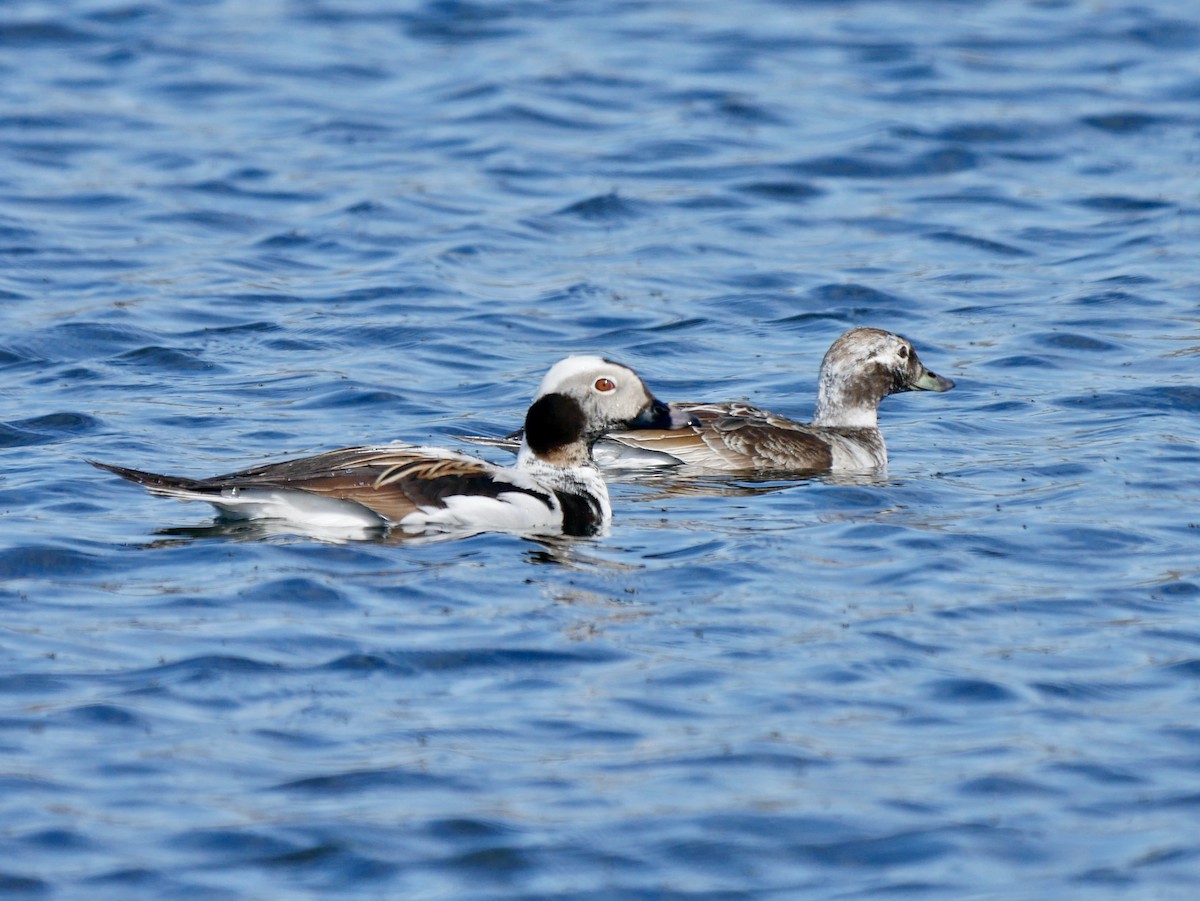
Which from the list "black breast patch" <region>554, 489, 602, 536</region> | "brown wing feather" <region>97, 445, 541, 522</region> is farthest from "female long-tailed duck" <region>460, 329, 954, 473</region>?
"brown wing feather" <region>97, 445, 541, 522</region>

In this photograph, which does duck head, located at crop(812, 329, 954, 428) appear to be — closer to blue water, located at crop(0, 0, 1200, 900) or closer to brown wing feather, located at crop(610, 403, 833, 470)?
blue water, located at crop(0, 0, 1200, 900)

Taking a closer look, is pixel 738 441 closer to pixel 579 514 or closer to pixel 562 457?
pixel 562 457

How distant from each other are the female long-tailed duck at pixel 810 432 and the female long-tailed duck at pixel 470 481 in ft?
3.67

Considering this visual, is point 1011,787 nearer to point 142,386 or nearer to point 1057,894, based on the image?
point 1057,894

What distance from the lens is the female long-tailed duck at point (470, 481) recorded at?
32.0 feet

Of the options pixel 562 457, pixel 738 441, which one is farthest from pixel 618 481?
pixel 562 457

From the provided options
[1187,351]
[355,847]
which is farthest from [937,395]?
[355,847]

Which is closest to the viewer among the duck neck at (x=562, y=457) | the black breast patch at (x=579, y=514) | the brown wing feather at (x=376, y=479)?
the brown wing feather at (x=376, y=479)

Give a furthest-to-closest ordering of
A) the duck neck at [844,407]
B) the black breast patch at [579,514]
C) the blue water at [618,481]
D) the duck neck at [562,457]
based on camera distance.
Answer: the duck neck at [844,407] < the duck neck at [562,457] < the black breast patch at [579,514] < the blue water at [618,481]

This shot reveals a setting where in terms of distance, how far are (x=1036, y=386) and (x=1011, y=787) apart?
7115 mm

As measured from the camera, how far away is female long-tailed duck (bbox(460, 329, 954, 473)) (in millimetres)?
12047

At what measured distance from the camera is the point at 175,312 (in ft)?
50.3

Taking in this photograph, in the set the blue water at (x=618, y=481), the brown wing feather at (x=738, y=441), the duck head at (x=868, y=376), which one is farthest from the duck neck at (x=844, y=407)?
the brown wing feather at (x=738, y=441)

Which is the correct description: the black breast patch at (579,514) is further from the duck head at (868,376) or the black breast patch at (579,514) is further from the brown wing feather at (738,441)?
the duck head at (868,376)
